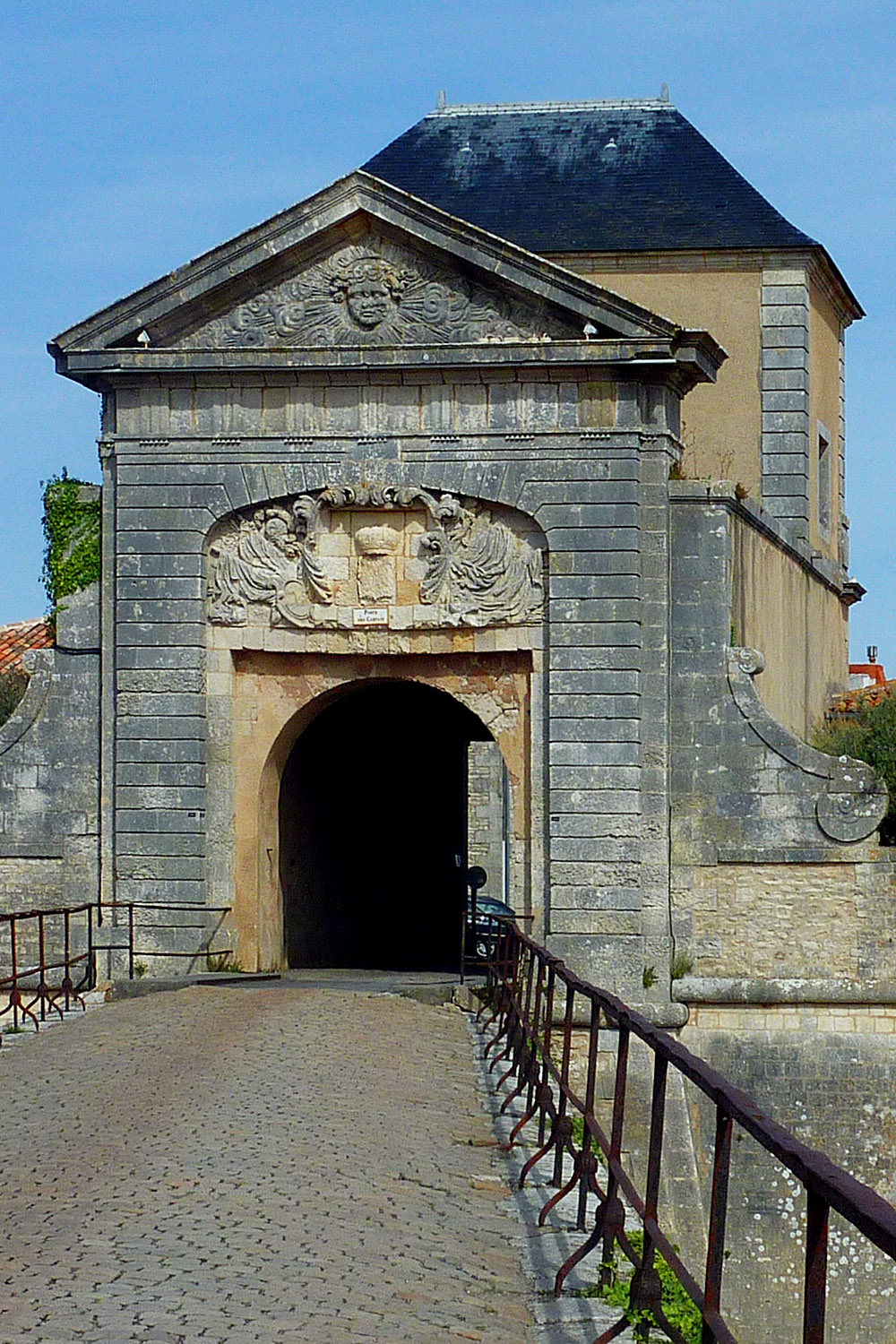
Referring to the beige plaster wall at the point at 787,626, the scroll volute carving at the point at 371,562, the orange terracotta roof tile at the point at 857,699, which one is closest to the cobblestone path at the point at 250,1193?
the scroll volute carving at the point at 371,562

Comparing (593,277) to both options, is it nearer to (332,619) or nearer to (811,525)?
(811,525)

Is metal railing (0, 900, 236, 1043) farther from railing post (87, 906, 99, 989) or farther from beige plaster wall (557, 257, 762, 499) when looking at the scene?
beige plaster wall (557, 257, 762, 499)

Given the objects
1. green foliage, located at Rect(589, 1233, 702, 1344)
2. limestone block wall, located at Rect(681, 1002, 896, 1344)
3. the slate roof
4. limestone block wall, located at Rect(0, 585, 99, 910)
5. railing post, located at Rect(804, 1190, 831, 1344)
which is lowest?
limestone block wall, located at Rect(681, 1002, 896, 1344)

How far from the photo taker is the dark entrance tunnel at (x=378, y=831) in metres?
17.5

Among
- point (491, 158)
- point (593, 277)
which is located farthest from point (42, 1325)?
point (491, 158)

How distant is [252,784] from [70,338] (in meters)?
3.64

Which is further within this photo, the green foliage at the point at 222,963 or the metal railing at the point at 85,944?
the green foliage at the point at 222,963

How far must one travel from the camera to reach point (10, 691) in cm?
2030

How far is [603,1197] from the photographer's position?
6.34m

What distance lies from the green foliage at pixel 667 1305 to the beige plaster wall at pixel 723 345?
43.5 feet

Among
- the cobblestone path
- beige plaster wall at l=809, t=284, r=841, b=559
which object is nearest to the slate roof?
beige plaster wall at l=809, t=284, r=841, b=559

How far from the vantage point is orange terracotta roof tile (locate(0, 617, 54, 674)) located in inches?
872

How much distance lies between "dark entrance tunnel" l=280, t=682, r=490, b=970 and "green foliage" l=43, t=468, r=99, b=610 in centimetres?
233

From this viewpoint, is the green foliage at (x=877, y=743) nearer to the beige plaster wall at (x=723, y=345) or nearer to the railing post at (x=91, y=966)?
the beige plaster wall at (x=723, y=345)
